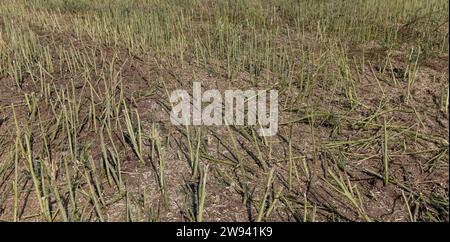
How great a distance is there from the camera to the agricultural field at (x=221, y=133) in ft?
4.92

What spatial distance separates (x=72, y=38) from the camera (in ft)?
11.9

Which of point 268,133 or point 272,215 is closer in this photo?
point 272,215

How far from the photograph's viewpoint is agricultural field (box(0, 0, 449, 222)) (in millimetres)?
1499

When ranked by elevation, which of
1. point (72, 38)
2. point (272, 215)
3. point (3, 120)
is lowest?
point (272, 215)

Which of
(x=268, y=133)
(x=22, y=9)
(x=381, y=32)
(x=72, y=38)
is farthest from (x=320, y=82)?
(x=22, y=9)

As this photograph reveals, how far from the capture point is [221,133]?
6.68 feet

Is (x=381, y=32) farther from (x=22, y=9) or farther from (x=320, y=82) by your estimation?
(x=22, y=9)

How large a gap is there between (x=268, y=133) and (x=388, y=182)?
0.65m

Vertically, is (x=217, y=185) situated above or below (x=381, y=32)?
below

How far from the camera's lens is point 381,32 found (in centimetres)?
358

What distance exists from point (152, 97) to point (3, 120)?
880 millimetres

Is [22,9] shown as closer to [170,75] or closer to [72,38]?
[72,38]
